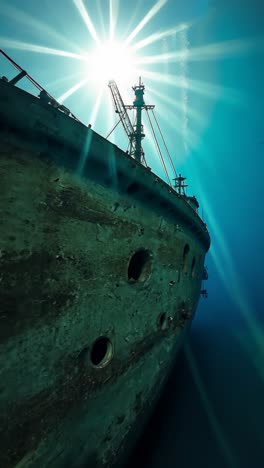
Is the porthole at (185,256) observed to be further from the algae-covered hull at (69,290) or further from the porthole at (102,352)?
the porthole at (102,352)

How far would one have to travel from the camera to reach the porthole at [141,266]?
14.2 ft

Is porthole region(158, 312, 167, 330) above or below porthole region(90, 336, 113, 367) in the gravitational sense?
above

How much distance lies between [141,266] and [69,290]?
1.99 metres

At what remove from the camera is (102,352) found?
340cm

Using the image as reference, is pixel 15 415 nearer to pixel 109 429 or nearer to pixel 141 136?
pixel 109 429

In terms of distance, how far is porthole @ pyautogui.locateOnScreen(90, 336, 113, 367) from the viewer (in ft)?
10.8

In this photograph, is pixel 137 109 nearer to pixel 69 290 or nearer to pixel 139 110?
pixel 139 110

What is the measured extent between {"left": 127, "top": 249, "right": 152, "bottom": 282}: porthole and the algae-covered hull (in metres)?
0.04

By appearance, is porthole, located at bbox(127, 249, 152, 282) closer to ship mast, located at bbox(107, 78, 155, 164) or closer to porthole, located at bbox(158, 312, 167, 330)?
porthole, located at bbox(158, 312, 167, 330)

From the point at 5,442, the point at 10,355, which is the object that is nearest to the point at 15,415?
the point at 5,442

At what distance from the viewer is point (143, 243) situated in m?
4.11

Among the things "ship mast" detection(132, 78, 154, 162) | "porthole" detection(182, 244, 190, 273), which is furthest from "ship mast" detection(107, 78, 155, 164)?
"porthole" detection(182, 244, 190, 273)

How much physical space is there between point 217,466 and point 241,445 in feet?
3.41

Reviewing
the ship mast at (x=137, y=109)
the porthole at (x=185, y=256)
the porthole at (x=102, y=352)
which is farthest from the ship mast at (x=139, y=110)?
the porthole at (x=102, y=352)
